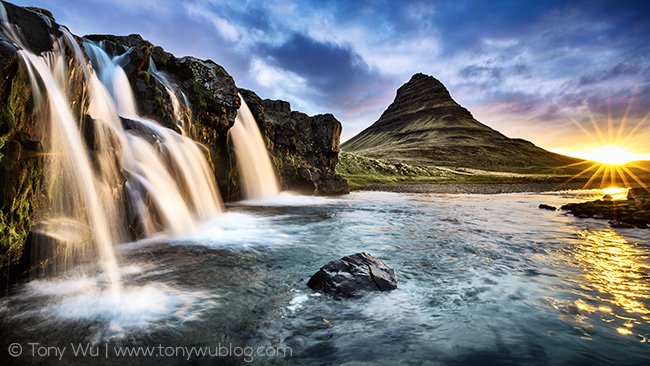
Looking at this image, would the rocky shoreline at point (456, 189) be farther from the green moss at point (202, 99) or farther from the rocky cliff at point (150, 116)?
the green moss at point (202, 99)

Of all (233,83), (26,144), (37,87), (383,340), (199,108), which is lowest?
(383,340)

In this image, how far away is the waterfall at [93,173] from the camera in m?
7.20

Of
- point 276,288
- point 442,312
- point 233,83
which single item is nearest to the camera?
point 442,312

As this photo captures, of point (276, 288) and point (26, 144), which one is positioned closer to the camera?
point (26, 144)

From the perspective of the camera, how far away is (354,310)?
18.6 feet

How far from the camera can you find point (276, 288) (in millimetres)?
6828

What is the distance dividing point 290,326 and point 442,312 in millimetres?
3015

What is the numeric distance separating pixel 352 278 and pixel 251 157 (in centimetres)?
2484

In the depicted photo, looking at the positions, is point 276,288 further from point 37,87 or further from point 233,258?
point 37,87

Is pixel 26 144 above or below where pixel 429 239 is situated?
above

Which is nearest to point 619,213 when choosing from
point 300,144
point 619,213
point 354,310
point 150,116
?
point 619,213

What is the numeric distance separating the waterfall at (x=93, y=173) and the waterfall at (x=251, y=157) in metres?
12.8

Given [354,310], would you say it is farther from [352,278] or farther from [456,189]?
[456,189]

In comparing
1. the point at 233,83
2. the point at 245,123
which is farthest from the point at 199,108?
the point at 245,123
